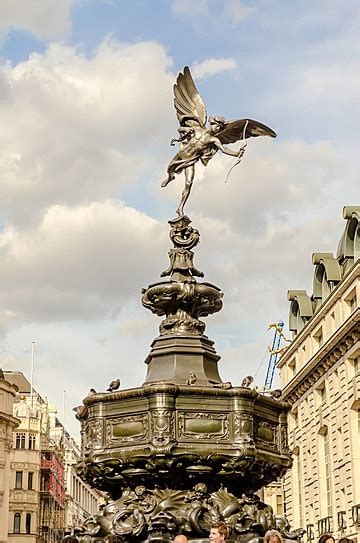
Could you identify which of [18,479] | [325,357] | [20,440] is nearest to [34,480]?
[18,479]

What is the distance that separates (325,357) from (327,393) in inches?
94.1

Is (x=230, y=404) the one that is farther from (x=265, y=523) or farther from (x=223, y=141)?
(x=223, y=141)

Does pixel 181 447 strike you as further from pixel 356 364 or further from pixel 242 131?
pixel 356 364

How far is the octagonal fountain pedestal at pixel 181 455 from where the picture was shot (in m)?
12.5

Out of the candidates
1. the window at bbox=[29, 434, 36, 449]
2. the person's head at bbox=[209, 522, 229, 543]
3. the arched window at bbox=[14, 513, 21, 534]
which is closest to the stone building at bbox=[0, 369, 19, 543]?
the arched window at bbox=[14, 513, 21, 534]

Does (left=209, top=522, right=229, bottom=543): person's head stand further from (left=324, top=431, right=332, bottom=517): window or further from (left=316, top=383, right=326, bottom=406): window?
(left=316, top=383, right=326, bottom=406): window

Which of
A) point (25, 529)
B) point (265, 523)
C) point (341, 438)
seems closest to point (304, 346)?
point (341, 438)

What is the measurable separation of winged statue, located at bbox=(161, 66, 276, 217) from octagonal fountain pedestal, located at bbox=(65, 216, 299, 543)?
3038mm

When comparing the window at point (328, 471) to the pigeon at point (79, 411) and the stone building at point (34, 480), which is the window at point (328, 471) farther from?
the pigeon at point (79, 411)

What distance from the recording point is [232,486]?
519 inches

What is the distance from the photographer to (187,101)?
51.1 feet

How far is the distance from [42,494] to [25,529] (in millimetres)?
5828

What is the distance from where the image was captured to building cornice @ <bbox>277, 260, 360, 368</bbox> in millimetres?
48031

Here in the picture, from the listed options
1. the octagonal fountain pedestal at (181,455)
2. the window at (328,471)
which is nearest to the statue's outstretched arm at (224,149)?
the octagonal fountain pedestal at (181,455)
